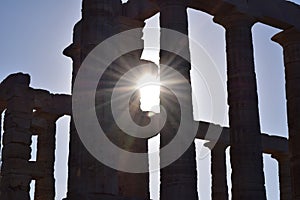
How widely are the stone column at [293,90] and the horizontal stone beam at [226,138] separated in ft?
28.0

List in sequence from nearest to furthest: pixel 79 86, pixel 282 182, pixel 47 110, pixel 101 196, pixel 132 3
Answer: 1. pixel 101 196
2. pixel 79 86
3. pixel 132 3
4. pixel 47 110
5. pixel 282 182

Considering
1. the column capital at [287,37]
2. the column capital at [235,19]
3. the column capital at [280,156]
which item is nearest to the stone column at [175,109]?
the column capital at [235,19]

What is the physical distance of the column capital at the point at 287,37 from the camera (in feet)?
90.8

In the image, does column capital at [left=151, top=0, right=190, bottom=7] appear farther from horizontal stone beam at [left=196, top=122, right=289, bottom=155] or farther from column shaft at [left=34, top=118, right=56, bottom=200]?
horizontal stone beam at [left=196, top=122, right=289, bottom=155]

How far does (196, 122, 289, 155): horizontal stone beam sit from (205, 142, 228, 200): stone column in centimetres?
59

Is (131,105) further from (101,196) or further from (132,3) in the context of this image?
(101,196)

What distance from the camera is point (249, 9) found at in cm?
2595

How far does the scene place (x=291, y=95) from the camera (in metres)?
27.6

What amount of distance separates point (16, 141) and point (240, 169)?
1166cm

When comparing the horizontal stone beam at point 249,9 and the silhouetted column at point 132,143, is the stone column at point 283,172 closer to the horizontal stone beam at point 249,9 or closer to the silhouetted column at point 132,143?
the horizontal stone beam at point 249,9

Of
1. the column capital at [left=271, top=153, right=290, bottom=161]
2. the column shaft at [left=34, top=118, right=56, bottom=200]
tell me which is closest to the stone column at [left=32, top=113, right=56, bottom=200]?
the column shaft at [left=34, top=118, right=56, bottom=200]

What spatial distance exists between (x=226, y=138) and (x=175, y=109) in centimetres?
1494

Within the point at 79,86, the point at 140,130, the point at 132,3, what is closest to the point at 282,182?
the point at 140,130

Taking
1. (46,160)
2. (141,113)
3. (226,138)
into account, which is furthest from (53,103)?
(226,138)
